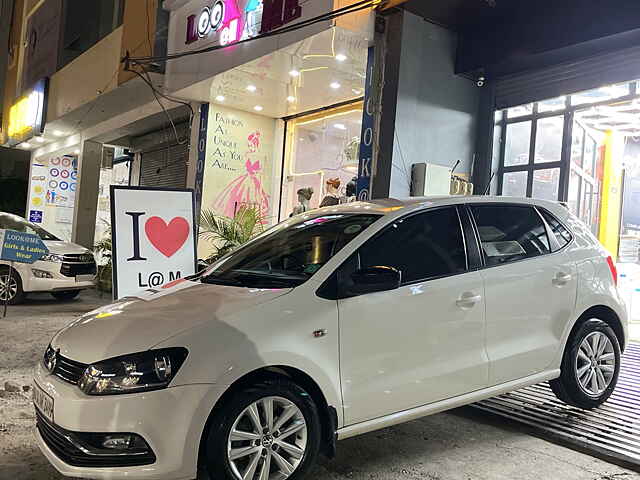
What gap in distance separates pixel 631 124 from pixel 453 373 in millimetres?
8040

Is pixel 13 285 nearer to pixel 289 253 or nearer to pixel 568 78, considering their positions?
pixel 289 253

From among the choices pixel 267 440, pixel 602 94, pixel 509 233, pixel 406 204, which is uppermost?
pixel 602 94

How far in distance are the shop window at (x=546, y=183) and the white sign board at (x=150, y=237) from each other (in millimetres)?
5186

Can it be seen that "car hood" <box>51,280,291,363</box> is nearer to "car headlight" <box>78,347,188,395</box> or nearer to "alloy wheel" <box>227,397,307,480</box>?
"car headlight" <box>78,347,188,395</box>

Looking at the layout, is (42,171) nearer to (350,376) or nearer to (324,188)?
(324,188)

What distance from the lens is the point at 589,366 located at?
427 cm

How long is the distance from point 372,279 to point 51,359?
1773 mm

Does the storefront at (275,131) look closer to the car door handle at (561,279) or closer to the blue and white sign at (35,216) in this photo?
the car door handle at (561,279)

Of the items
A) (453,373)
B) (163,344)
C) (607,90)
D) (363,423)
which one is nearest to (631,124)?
(607,90)

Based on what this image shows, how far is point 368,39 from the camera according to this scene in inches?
297

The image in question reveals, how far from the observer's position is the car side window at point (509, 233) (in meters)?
3.77

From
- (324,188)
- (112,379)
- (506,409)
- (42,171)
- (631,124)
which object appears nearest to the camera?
(112,379)

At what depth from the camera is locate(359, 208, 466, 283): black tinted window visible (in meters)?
3.33

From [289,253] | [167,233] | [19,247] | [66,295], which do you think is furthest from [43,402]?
[66,295]
